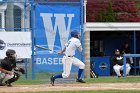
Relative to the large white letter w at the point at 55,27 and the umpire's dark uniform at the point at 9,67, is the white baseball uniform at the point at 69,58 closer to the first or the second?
the umpire's dark uniform at the point at 9,67

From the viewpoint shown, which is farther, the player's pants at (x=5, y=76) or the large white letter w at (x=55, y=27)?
the large white letter w at (x=55, y=27)

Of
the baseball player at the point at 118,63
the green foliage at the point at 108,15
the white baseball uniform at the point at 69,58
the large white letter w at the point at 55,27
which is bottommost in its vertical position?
the baseball player at the point at 118,63

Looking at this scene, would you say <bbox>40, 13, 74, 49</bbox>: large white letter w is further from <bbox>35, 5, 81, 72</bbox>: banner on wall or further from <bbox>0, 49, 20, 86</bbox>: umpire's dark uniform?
<bbox>0, 49, 20, 86</bbox>: umpire's dark uniform

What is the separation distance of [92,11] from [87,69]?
685 cm

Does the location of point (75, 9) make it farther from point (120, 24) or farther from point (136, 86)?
point (136, 86)

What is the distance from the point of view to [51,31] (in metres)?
20.3

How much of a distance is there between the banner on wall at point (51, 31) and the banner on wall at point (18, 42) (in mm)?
553

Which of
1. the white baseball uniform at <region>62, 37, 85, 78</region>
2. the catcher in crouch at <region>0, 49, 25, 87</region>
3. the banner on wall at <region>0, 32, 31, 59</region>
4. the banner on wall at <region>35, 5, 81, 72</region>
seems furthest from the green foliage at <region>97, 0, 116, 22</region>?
the catcher in crouch at <region>0, 49, 25, 87</region>

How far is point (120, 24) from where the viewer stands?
2455cm

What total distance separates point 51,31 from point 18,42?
1445 millimetres

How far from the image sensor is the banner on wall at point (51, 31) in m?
20.2

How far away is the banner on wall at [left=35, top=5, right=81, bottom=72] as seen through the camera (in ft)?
66.3

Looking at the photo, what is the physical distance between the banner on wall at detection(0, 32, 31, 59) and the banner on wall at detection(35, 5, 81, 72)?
553 millimetres

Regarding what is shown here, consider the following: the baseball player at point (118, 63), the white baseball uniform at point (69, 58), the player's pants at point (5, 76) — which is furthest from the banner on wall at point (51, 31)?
the player's pants at point (5, 76)
